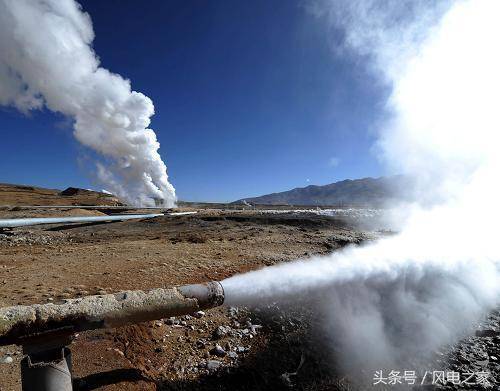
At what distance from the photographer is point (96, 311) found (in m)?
3.88

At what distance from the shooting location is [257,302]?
812 centimetres

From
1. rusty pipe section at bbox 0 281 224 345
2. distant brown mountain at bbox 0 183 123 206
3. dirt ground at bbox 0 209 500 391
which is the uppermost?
distant brown mountain at bbox 0 183 123 206

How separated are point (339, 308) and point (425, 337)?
2134mm

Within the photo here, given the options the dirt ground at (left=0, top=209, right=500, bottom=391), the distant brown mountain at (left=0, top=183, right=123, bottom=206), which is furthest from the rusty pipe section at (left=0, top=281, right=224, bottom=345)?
the distant brown mountain at (left=0, top=183, right=123, bottom=206)

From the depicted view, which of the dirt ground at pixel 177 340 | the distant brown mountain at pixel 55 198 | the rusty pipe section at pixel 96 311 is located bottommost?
the dirt ground at pixel 177 340

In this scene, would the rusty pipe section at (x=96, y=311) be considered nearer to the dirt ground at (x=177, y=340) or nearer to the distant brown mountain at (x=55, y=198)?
the dirt ground at (x=177, y=340)

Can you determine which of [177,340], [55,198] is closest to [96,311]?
[177,340]

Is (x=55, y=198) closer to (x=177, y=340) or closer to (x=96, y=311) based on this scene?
(x=177, y=340)

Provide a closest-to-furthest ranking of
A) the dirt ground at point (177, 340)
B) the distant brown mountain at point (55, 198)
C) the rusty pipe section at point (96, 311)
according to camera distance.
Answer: the rusty pipe section at point (96, 311) < the dirt ground at point (177, 340) < the distant brown mountain at point (55, 198)

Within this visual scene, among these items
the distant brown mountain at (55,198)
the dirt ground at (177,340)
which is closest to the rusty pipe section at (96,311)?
the dirt ground at (177,340)

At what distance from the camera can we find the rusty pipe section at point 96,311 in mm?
3494

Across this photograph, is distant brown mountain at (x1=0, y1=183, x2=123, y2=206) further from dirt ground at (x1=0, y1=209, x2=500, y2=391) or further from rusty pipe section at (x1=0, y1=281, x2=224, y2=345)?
rusty pipe section at (x1=0, y1=281, x2=224, y2=345)

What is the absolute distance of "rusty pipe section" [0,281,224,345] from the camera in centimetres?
349

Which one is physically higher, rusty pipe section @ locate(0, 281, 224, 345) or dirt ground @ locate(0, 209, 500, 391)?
rusty pipe section @ locate(0, 281, 224, 345)
